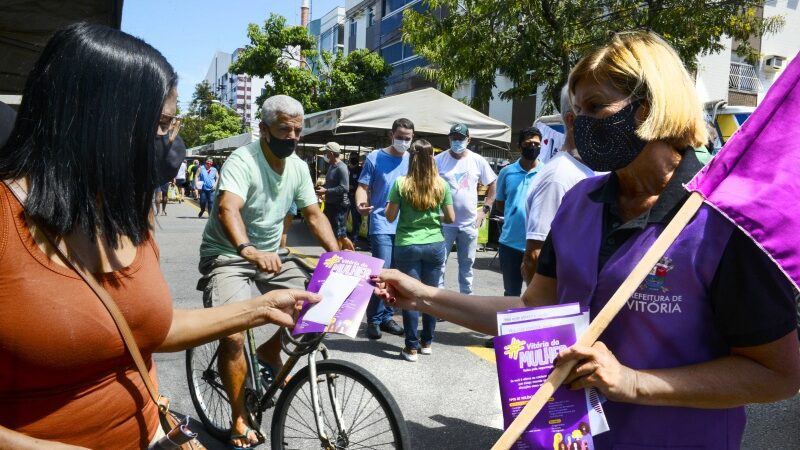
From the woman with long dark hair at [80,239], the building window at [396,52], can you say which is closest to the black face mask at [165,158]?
the woman with long dark hair at [80,239]

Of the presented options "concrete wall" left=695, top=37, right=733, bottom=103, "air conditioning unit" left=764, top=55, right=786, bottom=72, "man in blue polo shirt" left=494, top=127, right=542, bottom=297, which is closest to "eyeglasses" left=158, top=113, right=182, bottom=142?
"man in blue polo shirt" left=494, top=127, right=542, bottom=297

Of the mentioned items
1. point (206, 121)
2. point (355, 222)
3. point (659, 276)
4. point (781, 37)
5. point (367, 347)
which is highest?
point (206, 121)

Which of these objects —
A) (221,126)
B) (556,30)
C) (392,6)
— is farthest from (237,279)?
(221,126)

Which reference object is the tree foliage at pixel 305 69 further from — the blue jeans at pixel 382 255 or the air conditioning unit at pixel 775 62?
the blue jeans at pixel 382 255

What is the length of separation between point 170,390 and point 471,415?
7.33 ft

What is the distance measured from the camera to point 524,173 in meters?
6.13

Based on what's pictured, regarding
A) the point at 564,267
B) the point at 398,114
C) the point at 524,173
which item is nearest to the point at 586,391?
the point at 564,267

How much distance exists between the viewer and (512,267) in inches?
218

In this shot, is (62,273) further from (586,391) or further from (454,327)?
(454,327)

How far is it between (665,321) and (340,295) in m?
1.29

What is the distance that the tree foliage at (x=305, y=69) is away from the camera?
29562 mm

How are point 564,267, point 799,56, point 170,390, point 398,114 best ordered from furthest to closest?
point 398,114
point 170,390
point 564,267
point 799,56

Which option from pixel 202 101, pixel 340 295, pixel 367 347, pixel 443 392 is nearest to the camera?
pixel 340 295

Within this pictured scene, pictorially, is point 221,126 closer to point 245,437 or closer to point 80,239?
point 245,437
